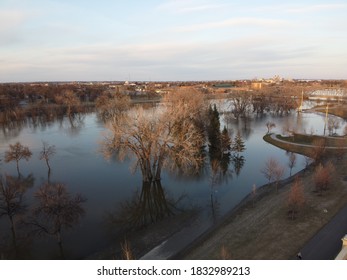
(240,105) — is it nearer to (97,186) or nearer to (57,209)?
(97,186)

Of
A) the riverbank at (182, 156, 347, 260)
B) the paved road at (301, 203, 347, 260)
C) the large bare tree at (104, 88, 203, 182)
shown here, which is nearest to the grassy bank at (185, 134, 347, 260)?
the riverbank at (182, 156, 347, 260)

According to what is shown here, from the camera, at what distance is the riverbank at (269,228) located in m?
15.9

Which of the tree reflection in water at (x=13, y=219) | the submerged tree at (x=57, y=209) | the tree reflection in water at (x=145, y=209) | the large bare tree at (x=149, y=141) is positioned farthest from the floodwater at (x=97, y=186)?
the large bare tree at (x=149, y=141)

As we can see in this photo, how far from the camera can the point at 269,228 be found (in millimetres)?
18438

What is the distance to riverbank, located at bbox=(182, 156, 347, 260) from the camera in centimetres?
1589

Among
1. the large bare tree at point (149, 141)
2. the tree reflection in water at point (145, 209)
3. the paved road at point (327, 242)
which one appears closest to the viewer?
the paved road at point (327, 242)

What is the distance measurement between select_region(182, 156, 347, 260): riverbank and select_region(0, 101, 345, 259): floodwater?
6.45 ft

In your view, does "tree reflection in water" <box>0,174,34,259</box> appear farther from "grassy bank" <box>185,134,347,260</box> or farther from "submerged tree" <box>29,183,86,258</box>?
"grassy bank" <box>185,134,347,260</box>

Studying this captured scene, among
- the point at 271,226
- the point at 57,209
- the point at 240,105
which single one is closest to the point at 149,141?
the point at 57,209

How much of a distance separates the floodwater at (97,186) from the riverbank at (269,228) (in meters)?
1.97

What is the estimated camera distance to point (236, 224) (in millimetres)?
19641

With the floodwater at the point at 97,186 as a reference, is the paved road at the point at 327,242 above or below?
above

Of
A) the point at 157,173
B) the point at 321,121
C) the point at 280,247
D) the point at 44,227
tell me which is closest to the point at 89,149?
the point at 157,173

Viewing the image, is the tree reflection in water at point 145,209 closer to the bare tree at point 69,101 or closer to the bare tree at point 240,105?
the bare tree at point 240,105
